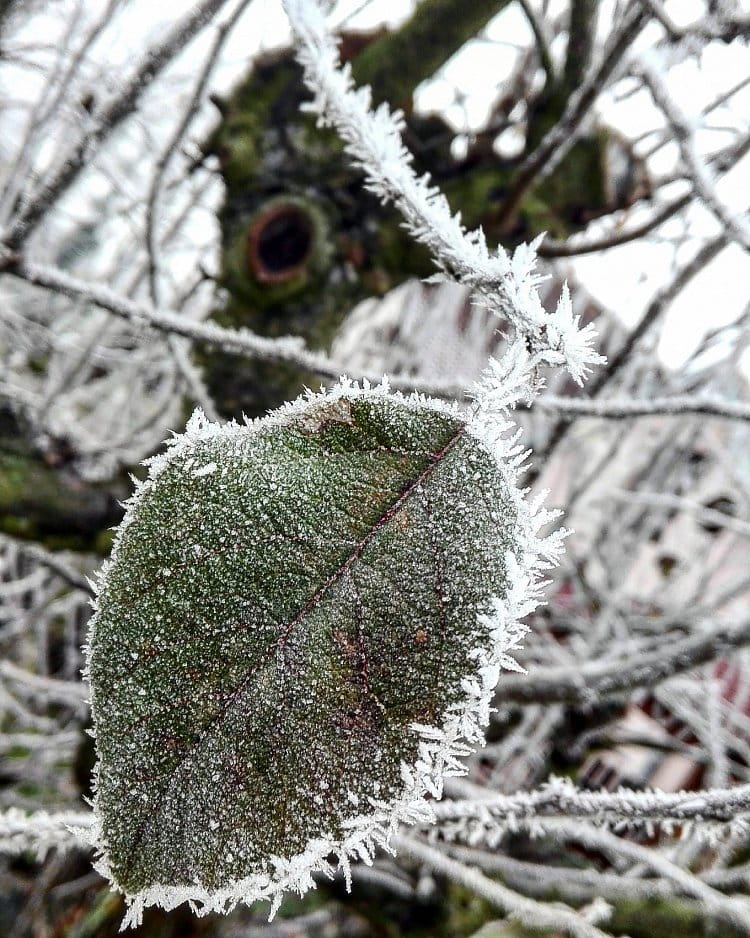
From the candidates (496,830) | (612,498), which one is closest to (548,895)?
(496,830)

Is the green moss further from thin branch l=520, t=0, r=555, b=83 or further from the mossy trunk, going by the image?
thin branch l=520, t=0, r=555, b=83

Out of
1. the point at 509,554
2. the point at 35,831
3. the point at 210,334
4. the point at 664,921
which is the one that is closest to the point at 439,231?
the point at 509,554

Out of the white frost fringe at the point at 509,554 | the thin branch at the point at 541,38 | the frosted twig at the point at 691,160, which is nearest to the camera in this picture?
the white frost fringe at the point at 509,554

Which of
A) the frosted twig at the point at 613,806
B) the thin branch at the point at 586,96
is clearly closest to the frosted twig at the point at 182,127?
the thin branch at the point at 586,96

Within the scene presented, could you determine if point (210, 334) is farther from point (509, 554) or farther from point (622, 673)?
point (622, 673)

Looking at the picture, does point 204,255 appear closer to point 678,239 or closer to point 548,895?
point 678,239

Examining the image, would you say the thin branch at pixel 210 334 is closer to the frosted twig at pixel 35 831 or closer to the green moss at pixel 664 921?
the frosted twig at pixel 35 831
